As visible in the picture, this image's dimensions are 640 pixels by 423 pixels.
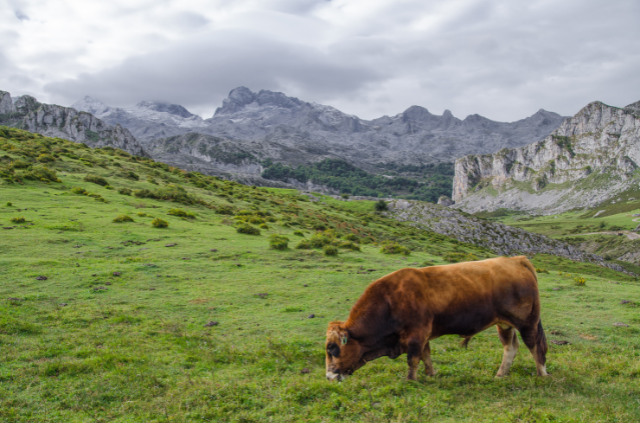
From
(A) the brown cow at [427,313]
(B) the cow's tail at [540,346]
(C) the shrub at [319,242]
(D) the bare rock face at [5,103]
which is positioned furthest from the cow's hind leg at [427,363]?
(D) the bare rock face at [5,103]

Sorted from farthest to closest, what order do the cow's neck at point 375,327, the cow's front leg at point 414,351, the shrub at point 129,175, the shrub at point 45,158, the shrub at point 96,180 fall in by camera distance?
the shrub at point 129,175 < the shrub at point 45,158 < the shrub at point 96,180 < the cow's neck at point 375,327 < the cow's front leg at point 414,351

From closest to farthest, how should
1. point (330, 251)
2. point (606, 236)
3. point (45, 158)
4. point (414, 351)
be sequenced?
point (414, 351)
point (330, 251)
point (45, 158)
point (606, 236)

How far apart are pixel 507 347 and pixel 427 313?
3034 mm

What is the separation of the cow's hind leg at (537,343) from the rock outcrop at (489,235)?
82.3m

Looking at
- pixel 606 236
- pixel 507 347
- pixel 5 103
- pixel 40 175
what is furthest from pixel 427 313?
pixel 5 103

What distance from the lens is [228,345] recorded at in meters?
11.6

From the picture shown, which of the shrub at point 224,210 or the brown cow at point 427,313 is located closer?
the brown cow at point 427,313

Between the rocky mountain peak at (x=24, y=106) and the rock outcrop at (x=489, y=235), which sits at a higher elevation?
the rocky mountain peak at (x=24, y=106)

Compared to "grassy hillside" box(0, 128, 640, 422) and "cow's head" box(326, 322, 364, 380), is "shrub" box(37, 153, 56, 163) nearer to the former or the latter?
"grassy hillside" box(0, 128, 640, 422)

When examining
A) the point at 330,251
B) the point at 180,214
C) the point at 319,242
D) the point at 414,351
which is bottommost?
the point at 330,251

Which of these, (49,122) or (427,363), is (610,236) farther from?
(49,122)

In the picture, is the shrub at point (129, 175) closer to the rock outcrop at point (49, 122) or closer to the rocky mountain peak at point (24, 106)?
the rock outcrop at point (49, 122)

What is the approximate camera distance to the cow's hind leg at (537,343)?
9.36 meters

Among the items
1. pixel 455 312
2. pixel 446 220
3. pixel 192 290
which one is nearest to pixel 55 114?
pixel 446 220
